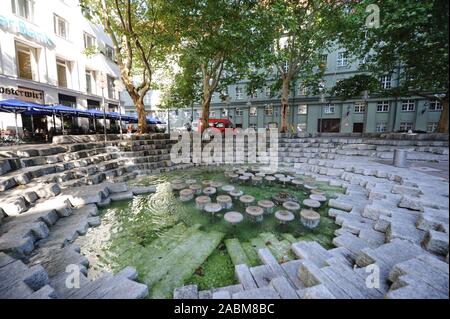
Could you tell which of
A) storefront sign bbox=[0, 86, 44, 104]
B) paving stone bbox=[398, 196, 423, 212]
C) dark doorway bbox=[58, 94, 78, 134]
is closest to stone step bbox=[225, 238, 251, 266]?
paving stone bbox=[398, 196, 423, 212]

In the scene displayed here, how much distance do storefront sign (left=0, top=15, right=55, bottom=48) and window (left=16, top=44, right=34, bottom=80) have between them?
3.40ft

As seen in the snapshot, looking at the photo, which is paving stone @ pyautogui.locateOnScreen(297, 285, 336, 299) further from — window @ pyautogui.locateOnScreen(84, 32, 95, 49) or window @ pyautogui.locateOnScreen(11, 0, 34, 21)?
window @ pyautogui.locateOnScreen(84, 32, 95, 49)

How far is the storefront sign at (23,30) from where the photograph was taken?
42.2 ft

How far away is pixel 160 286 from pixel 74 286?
107 cm

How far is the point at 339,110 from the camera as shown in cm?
2569

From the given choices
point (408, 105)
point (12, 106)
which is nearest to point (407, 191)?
point (12, 106)

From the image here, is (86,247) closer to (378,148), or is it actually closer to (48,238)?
(48,238)

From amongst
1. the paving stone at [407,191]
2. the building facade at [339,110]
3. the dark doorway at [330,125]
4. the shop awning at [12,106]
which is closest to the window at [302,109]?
the building facade at [339,110]

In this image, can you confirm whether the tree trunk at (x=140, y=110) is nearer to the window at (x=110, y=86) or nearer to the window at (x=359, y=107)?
the window at (x=110, y=86)

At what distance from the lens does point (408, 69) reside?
1152 centimetres

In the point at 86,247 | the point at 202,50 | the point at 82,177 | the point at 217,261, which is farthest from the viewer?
the point at 202,50

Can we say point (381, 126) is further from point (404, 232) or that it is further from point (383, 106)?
point (404, 232)

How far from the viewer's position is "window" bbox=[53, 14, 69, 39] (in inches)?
659
